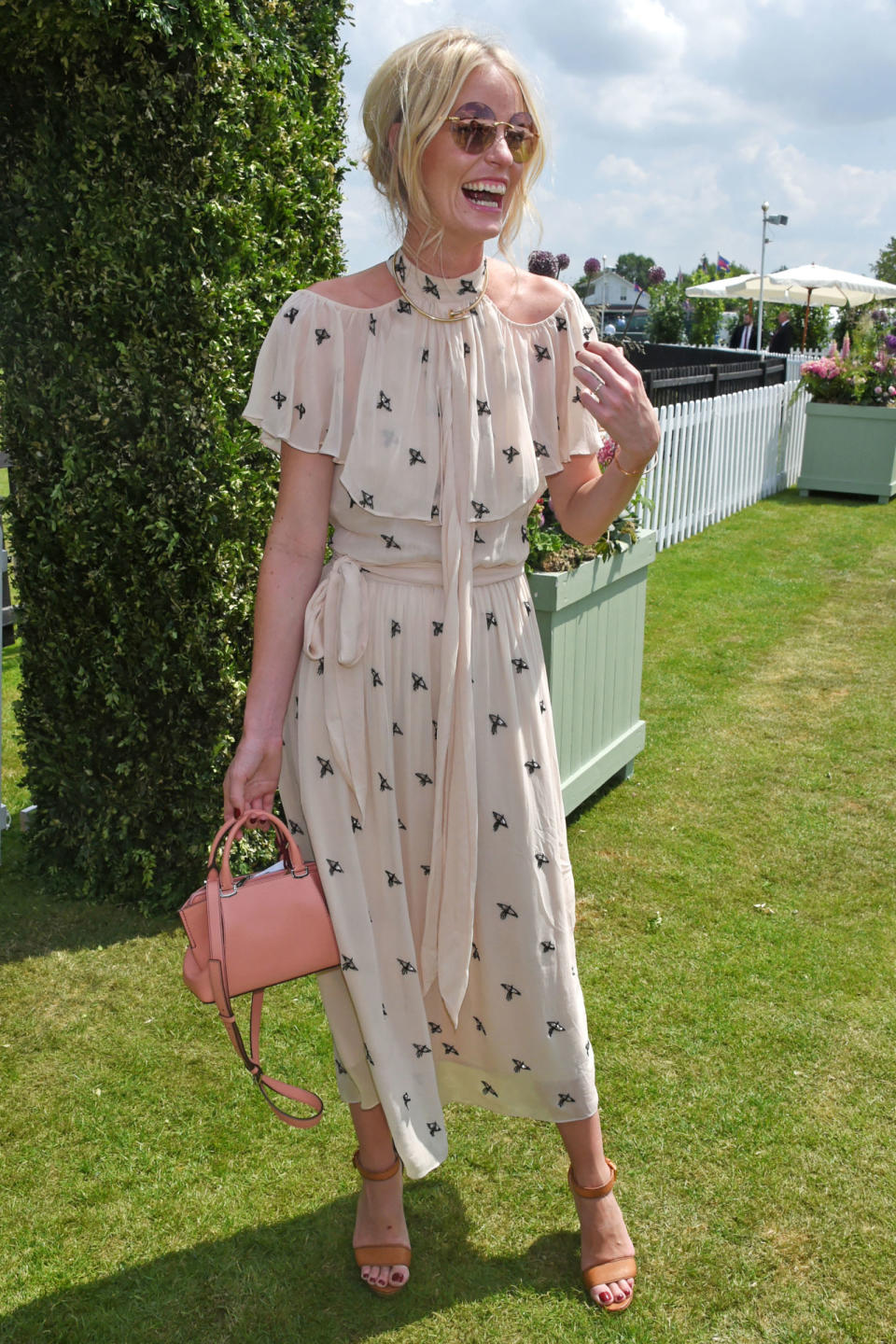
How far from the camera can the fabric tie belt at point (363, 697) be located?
208 centimetres

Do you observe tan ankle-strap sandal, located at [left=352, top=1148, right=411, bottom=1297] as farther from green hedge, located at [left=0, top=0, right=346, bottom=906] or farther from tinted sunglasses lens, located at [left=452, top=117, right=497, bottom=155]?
tinted sunglasses lens, located at [left=452, top=117, right=497, bottom=155]

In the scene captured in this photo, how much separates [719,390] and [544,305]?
989 centimetres

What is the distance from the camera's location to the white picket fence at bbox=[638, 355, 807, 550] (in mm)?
9562

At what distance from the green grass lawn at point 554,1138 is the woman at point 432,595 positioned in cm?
42

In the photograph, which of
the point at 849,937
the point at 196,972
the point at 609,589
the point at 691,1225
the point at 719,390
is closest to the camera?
the point at 196,972

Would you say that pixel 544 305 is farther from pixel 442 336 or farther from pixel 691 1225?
pixel 691 1225

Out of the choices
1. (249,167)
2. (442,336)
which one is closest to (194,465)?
(249,167)

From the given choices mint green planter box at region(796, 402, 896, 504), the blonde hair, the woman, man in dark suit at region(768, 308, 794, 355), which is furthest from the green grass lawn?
man in dark suit at region(768, 308, 794, 355)

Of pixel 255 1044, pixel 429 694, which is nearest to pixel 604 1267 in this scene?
pixel 255 1044

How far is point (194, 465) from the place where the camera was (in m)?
3.46

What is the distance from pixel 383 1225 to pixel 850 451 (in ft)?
35.0

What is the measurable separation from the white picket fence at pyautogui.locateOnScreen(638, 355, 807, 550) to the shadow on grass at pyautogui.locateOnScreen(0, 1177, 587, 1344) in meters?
6.52

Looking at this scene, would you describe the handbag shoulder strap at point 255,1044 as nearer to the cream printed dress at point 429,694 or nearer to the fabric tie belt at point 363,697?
the cream printed dress at point 429,694

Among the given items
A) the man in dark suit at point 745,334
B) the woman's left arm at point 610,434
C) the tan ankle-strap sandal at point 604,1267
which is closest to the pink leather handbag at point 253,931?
the tan ankle-strap sandal at point 604,1267
